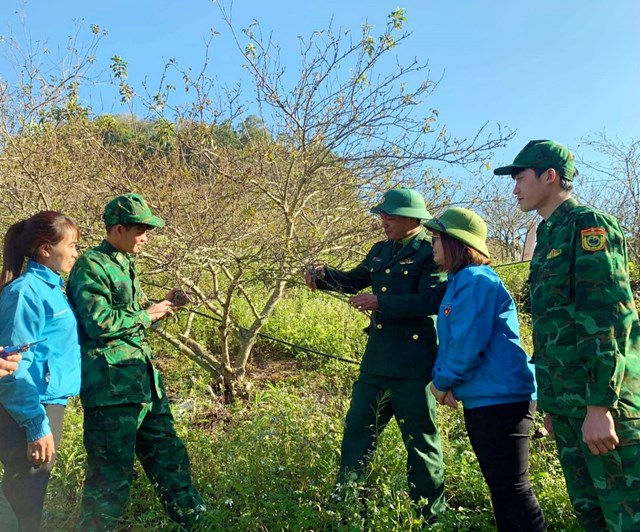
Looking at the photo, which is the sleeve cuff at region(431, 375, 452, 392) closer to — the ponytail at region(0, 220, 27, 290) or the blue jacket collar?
the blue jacket collar

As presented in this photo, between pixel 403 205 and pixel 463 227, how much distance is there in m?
0.46

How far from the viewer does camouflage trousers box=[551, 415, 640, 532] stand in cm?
188

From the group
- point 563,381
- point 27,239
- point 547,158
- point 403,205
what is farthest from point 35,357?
point 547,158

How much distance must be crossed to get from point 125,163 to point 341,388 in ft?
9.06

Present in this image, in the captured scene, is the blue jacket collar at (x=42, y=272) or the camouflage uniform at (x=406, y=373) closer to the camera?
the blue jacket collar at (x=42, y=272)

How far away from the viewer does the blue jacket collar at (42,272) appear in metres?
2.39

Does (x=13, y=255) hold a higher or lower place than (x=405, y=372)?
higher

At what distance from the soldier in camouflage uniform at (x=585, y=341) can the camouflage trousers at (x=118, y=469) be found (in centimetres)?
174

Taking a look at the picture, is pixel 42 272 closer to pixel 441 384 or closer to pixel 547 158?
pixel 441 384

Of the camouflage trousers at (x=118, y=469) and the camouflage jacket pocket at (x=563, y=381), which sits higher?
the camouflage jacket pocket at (x=563, y=381)

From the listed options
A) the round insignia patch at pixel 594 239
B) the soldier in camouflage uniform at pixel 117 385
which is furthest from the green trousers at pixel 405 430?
the round insignia patch at pixel 594 239

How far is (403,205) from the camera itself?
2.89 meters

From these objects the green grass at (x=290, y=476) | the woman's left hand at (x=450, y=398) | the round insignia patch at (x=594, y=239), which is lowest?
the green grass at (x=290, y=476)

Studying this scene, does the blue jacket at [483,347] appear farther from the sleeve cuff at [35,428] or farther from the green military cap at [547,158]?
the sleeve cuff at [35,428]
